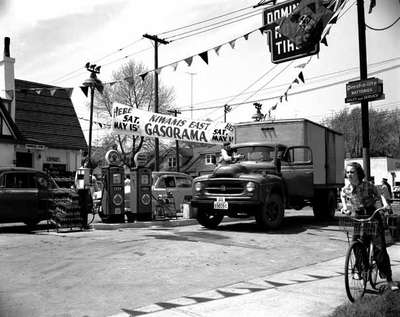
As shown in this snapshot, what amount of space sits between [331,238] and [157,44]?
2222 cm

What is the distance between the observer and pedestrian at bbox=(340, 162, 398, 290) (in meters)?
5.80

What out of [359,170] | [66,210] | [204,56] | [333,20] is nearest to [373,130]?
[204,56]

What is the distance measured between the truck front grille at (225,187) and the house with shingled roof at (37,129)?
1353 cm

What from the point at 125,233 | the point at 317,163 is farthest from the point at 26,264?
the point at 317,163

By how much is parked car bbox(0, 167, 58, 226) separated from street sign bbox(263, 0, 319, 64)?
6.50 metres

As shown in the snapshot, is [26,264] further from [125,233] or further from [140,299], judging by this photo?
[125,233]

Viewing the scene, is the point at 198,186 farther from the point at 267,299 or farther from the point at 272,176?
the point at 267,299

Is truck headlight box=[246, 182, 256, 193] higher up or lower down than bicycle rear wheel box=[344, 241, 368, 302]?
higher up

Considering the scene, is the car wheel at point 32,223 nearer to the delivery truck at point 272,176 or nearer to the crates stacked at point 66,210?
the crates stacked at point 66,210

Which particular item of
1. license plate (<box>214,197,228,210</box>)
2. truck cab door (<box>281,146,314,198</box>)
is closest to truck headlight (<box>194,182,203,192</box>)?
license plate (<box>214,197,228,210</box>)

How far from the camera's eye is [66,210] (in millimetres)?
12031

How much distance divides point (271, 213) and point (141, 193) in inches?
156

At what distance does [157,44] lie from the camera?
30.7 meters

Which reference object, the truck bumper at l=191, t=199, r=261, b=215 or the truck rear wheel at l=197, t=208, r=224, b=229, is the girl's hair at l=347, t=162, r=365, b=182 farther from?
the truck rear wheel at l=197, t=208, r=224, b=229
